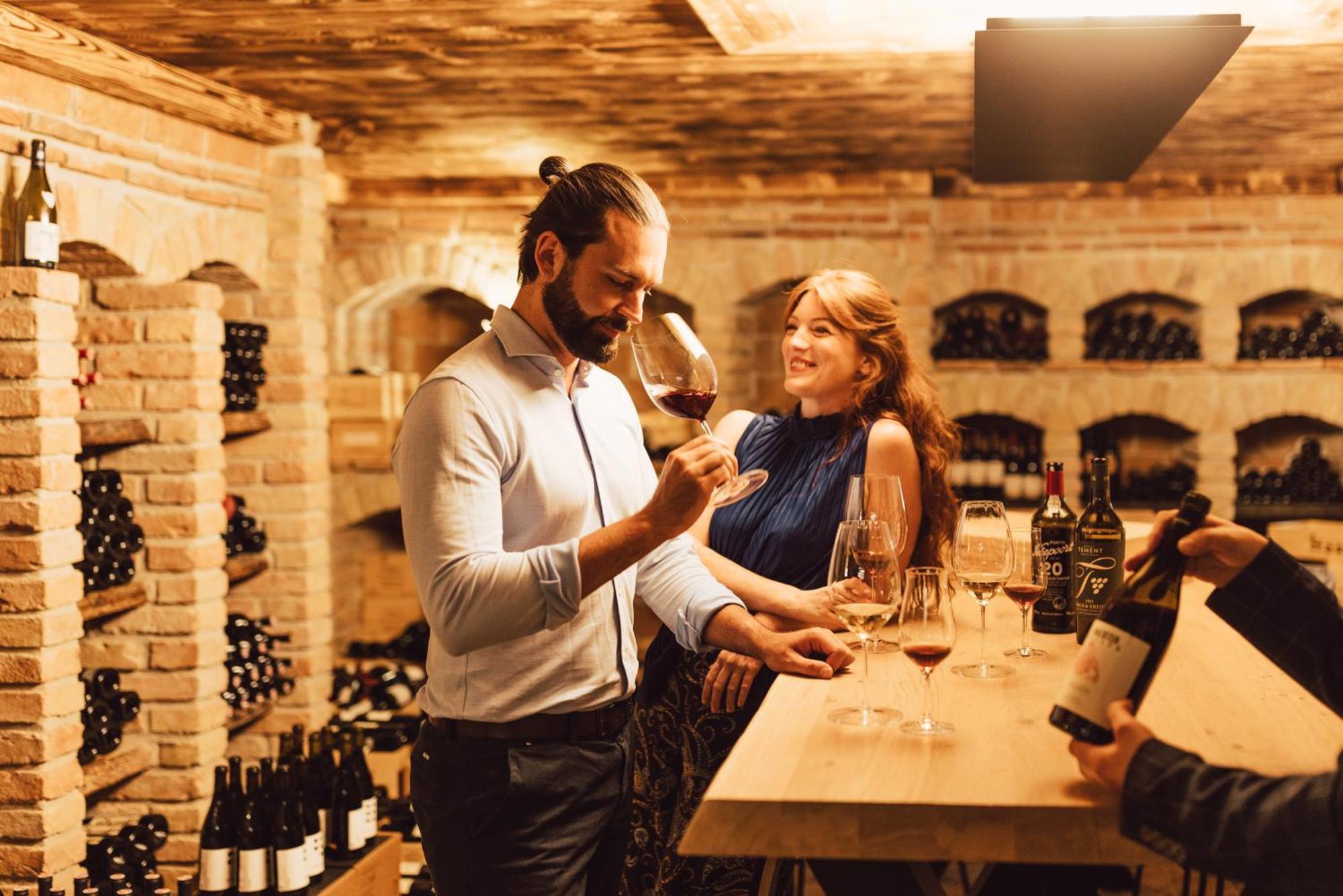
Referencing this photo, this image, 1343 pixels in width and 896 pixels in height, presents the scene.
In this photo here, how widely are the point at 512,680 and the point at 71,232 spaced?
7.60 ft

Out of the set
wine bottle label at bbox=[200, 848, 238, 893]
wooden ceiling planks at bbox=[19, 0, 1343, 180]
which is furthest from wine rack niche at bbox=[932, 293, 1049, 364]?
wine bottle label at bbox=[200, 848, 238, 893]

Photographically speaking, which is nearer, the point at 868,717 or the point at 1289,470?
the point at 868,717

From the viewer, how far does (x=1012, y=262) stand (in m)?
5.58

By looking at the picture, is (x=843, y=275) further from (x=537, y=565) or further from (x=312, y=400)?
(x=312, y=400)

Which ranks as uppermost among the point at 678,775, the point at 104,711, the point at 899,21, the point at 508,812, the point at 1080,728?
the point at 899,21

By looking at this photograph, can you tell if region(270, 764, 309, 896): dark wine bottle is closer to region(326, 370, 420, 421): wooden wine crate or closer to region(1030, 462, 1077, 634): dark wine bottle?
region(1030, 462, 1077, 634): dark wine bottle

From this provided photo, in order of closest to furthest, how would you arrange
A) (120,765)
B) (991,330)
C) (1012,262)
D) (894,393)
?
1. (894,393)
2. (120,765)
3. (1012,262)
4. (991,330)

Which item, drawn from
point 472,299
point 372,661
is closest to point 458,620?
point 372,661

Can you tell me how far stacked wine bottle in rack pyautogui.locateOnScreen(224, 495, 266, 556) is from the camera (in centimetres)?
426

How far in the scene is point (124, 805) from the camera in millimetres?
A: 3781

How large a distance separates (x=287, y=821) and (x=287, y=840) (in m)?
0.14

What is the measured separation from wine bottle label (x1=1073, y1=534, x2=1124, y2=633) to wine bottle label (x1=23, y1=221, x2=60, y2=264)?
256 centimetres

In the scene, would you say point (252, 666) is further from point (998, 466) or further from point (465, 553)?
point (998, 466)

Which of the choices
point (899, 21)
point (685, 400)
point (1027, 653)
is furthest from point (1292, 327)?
point (685, 400)
